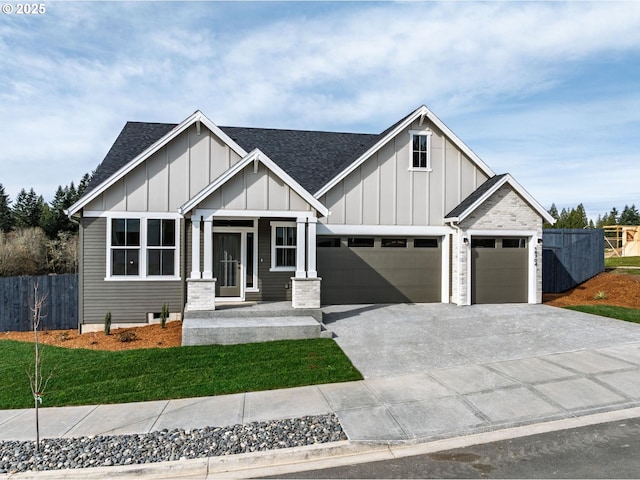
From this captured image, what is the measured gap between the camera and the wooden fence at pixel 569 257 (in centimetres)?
1781

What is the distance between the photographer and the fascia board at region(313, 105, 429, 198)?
14.5 metres

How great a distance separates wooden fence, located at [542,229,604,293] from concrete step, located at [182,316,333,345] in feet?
38.1

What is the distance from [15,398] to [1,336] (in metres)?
6.62

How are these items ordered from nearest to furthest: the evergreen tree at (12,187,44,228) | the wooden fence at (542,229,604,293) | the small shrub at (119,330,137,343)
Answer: the small shrub at (119,330,137,343)
the wooden fence at (542,229,604,293)
the evergreen tree at (12,187,44,228)

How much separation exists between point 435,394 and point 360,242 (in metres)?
8.24

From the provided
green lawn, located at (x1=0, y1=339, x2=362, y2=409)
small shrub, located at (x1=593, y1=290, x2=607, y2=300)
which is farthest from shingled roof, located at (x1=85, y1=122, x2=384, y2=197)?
small shrub, located at (x1=593, y1=290, x2=607, y2=300)

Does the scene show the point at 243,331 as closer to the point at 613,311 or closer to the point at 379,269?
the point at 379,269

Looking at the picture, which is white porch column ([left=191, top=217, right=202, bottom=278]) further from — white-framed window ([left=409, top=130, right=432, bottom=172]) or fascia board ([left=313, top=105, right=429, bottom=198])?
white-framed window ([left=409, top=130, right=432, bottom=172])

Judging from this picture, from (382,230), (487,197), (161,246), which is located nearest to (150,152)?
(161,246)

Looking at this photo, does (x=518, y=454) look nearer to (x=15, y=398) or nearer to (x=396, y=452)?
(x=396, y=452)

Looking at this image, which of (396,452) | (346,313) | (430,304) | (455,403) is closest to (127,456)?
(396,452)

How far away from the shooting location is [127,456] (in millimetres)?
5332

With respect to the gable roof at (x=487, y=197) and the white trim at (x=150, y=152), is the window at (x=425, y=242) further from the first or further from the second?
the white trim at (x=150, y=152)

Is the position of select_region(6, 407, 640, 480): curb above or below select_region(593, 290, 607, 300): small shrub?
below
